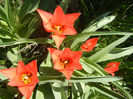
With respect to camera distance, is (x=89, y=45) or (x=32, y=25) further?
(x=32, y=25)

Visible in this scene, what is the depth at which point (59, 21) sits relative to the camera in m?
1.27

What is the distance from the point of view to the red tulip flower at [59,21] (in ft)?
3.91

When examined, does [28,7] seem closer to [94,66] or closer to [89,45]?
[89,45]

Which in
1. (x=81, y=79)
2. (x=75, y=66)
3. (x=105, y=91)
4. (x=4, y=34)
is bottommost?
(x=105, y=91)

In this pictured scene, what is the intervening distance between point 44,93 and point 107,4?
4.04 ft

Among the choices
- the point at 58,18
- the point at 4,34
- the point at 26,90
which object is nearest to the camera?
the point at 26,90

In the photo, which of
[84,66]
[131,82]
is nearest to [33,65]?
[84,66]

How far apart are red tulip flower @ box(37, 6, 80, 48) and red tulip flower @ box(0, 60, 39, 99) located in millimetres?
265

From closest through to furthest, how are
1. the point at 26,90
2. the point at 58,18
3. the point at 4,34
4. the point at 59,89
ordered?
1. the point at 26,90
2. the point at 58,18
3. the point at 59,89
4. the point at 4,34

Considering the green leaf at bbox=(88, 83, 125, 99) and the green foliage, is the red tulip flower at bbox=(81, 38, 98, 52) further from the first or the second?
the green leaf at bbox=(88, 83, 125, 99)

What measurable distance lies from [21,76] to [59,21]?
0.51 m

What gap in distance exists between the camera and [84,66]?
150 centimetres

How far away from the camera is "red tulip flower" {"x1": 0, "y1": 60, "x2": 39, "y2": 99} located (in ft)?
3.73

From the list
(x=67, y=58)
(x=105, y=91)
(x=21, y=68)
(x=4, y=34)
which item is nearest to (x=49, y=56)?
(x=67, y=58)
